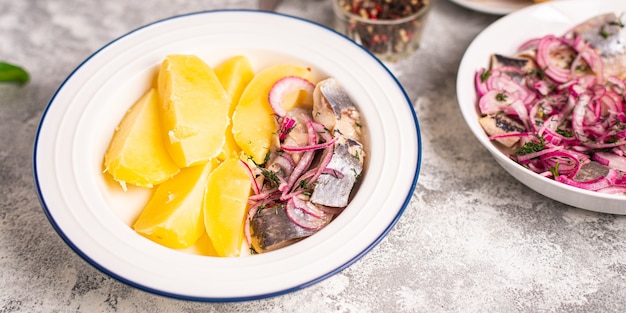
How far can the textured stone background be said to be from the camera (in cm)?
173

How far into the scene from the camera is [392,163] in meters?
1.81

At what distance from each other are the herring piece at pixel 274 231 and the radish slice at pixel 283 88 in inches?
15.6

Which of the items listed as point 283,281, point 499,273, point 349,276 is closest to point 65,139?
point 283,281

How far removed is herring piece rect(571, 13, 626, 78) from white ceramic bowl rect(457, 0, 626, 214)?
12 centimetres

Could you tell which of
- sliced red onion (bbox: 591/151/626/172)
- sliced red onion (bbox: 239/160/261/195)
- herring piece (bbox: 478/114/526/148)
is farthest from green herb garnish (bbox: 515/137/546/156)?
sliced red onion (bbox: 239/160/261/195)

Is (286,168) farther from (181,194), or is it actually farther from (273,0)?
(273,0)

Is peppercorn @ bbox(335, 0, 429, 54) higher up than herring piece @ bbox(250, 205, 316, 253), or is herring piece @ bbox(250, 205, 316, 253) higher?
peppercorn @ bbox(335, 0, 429, 54)

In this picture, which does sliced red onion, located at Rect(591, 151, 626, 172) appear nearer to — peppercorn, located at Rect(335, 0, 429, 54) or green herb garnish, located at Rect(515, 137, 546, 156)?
green herb garnish, located at Rect(515, 137, 546, 156)

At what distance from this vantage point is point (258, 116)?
1.98 metres

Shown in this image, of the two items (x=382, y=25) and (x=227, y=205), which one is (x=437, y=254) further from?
(x=382, y=25)

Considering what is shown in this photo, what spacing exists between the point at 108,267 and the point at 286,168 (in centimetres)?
63

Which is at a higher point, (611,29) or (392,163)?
(611,29)

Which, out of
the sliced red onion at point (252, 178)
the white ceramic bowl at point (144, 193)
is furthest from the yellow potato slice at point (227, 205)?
the white ceramic bowl at point (144, 193)

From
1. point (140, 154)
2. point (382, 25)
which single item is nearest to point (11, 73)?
point (140, 154)
